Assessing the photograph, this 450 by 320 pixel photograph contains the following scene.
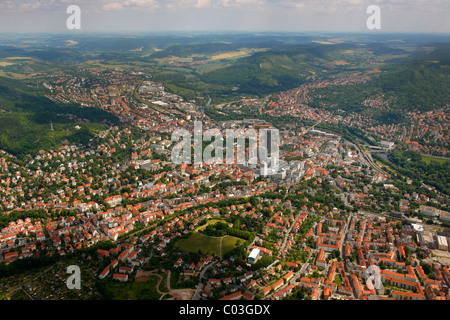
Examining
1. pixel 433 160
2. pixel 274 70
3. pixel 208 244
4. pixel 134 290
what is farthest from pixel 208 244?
pixel 274 70

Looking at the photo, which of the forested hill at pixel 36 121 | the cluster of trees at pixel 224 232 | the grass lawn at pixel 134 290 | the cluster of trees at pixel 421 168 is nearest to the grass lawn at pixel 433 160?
the cluster of trees at pixel 421 168

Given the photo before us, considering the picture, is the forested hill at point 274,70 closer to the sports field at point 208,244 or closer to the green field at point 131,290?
the sports field at point 208,244

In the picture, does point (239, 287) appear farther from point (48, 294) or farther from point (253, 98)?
point (253, 98)

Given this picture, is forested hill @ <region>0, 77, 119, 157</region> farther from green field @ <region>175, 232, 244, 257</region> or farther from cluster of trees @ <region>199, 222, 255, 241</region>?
cluster of trees @ <region>199, 222, 255, 241</region>

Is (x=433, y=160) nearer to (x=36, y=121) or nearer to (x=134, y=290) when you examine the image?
(x=134, y=290)

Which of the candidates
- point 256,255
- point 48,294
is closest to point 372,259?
point 256,255

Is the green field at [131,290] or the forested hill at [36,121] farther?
the forested hill at [36,121]

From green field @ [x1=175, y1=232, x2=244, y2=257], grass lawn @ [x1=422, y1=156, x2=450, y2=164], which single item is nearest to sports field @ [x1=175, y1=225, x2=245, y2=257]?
green field @ [x1=175, y1=232, x2=244, y2=257]

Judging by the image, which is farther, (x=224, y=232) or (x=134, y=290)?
(x=224, y=232)
